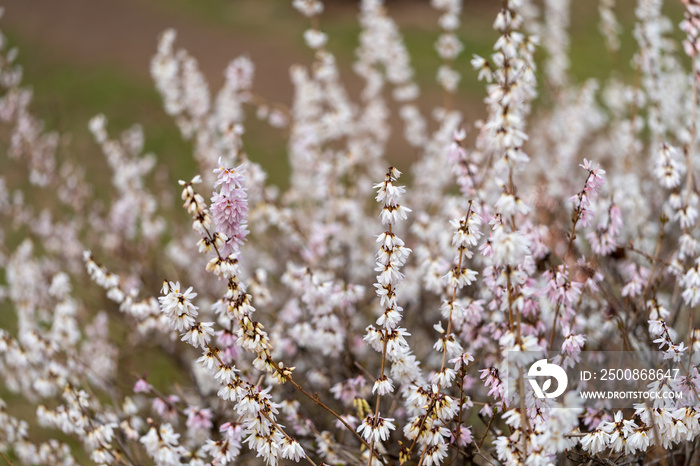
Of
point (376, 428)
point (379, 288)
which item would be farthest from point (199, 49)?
point (376, 428)

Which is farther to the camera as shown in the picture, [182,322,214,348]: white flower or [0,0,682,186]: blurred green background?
[0,0,682,186]: blurred green background

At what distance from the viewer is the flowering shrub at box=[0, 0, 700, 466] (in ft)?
6.90

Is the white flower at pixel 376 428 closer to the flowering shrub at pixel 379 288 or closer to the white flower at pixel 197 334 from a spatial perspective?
the flowering shrub at pixel 379 288

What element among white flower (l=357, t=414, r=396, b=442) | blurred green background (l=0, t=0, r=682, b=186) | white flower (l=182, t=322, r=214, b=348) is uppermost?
blurred green background (l=0, t=0, r=682, b=186)

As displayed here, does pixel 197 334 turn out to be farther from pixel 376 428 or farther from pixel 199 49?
pixel 199 49

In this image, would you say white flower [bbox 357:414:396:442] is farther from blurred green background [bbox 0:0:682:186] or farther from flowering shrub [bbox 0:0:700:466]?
blurred green background [bbox 0:0:682:186]

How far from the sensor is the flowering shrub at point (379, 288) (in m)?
2.10

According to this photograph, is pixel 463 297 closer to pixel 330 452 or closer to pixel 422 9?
pixel 330 452

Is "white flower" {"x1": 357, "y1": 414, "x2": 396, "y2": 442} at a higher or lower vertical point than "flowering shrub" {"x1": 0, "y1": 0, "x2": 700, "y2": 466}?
lower

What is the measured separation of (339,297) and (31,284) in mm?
3096

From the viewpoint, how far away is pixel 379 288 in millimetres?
2229

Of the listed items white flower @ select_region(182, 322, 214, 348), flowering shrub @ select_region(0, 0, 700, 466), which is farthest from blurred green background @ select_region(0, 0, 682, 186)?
white flower @ select_region(182, 322, 214, 348)

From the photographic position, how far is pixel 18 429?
10.1ft

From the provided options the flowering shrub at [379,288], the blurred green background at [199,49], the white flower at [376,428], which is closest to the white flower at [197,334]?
the flowering shrub at [379,288]
